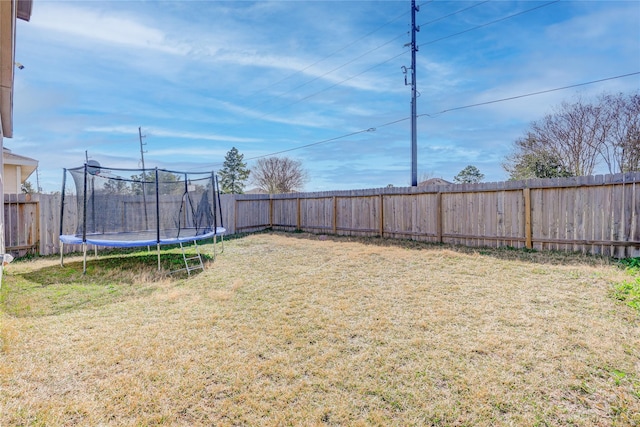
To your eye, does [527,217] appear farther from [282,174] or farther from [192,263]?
[282,174]

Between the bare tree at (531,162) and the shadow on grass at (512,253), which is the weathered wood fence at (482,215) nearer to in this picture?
the shadow on grass at (512,253)

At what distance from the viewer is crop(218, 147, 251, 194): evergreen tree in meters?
27.0

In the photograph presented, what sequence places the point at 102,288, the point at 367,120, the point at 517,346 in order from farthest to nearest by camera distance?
the point at 367,120
the point at 102,288
the point at 517,346

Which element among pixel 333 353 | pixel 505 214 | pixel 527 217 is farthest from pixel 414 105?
pixel 333 353

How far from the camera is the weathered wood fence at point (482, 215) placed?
16.3 feet

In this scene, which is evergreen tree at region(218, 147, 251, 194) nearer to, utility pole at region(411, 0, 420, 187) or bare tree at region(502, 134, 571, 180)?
utility pole at region(411, 0, 420, 187)

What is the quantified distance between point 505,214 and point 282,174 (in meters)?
18.9

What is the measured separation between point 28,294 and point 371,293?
15.0 ft

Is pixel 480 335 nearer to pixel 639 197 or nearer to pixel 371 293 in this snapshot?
pixel 371 293

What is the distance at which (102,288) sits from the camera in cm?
431

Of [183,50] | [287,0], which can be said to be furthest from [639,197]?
[183,50]

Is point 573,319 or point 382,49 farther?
point 382,49

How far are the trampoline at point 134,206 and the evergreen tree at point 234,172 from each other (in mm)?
19816

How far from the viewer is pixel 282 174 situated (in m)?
23.5
